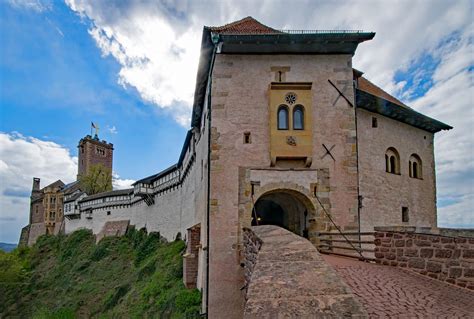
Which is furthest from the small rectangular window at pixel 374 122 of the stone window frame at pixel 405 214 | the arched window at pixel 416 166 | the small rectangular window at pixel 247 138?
the small rectangular window at pixel 247 138

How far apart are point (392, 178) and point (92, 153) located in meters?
55.3

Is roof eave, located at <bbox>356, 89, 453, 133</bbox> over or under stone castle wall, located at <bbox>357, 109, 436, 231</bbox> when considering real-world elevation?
over

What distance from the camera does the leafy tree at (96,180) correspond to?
53516 millimetres

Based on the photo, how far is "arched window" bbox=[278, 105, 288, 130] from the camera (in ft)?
37.1

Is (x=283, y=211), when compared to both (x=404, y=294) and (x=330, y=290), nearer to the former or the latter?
(x=404, y=294)

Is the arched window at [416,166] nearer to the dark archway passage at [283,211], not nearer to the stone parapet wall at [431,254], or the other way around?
the dark archway passage at [283,211]

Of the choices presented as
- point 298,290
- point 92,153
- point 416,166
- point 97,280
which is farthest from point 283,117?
point 92,153

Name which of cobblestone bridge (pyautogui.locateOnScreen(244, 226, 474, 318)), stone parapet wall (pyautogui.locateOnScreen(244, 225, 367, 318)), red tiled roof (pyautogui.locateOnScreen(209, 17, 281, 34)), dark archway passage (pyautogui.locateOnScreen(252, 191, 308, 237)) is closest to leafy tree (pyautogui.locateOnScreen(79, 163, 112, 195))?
dark archway passage (pyautogui.locateOnScreen(252, 191, 308, 237))

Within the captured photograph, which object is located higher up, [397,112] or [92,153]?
[92,153]

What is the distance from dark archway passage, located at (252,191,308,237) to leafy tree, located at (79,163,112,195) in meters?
43.4

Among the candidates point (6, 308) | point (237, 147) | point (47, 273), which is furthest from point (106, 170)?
point (237, 147)

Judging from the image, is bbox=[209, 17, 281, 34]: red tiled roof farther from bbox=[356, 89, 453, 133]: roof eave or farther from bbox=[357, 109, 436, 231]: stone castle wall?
bbox=[357, 109, 436, 231]: stone castle wall

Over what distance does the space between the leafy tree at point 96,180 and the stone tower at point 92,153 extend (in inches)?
81.7

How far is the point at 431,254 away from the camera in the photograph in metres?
6.97
